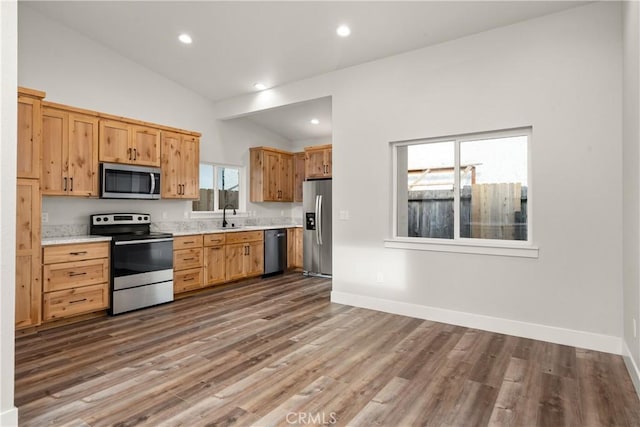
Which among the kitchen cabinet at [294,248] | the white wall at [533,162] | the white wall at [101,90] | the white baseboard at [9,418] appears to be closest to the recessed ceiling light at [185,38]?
the white wall at [101,90]

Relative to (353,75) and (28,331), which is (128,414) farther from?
(353,75)

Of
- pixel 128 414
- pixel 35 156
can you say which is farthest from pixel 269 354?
pixel 35 156

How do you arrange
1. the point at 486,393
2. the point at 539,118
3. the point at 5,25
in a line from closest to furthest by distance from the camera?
the point at 5,25 → the point at 486,393 → the point at 539,118

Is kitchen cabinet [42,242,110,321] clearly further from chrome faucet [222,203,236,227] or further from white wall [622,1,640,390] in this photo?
white wall [622,1,640,390]

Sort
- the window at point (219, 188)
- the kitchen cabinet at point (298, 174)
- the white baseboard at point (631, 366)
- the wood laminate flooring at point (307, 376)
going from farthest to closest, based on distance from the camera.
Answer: the kitchen cabinet at point (298, 174) < the window at point (219, 188) < the white baseboard at point (631, 366) < the wood laminate flooring at point (307, 376)

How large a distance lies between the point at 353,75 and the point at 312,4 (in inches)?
47.0

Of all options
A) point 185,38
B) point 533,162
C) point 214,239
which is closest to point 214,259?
point 214,239

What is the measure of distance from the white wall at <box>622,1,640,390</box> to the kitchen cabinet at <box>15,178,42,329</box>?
5171mm

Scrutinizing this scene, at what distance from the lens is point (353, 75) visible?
460 cm

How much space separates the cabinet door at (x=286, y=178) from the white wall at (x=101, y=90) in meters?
1.20

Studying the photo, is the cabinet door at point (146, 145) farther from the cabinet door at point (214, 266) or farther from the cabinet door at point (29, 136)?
the cabinet door at point (214, 266)

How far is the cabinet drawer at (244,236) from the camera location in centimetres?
572

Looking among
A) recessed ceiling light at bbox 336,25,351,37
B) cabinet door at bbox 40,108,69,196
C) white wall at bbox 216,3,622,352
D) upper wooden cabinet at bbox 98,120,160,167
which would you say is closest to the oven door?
cabinet door at bbox 40,108,69,196

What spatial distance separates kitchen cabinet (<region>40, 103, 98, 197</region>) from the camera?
3945mm
